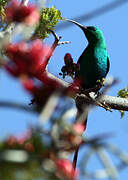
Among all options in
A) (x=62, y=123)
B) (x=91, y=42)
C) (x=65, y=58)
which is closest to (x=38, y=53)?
(x=62, y=123)

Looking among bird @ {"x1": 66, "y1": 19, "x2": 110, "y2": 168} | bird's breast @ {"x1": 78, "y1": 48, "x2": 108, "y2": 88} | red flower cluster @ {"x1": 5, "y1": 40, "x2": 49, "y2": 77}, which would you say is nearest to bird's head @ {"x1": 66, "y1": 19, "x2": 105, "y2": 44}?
bird @ {"x1": 66, "y1": 19, "x2": 110, "y2": 168}

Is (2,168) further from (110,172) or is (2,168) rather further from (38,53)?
(38,53)

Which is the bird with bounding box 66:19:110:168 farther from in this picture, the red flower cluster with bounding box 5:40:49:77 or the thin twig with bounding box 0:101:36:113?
the thin twig with bounding box 0:101:36:113

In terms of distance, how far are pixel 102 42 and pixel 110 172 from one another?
16.6ft

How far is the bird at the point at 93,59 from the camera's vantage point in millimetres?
5816

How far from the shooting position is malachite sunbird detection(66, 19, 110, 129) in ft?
19.1

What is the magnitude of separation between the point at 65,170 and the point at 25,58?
0.44 metres

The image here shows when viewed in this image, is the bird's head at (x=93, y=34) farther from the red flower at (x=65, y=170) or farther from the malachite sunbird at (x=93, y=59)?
the red flower at (x=65, y=170)

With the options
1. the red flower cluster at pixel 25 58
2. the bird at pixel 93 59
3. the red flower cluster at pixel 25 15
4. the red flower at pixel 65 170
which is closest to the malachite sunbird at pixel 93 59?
the bird at pixel 93 59

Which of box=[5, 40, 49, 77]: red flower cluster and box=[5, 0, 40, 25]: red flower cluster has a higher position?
box=[5, 0, 40, 25]: red flower cluster

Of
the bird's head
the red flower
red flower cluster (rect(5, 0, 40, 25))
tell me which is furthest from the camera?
the bird's head

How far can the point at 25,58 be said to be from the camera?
158 cm

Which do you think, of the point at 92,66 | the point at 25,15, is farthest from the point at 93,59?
the point at 25,15

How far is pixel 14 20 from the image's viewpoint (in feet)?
5.75
